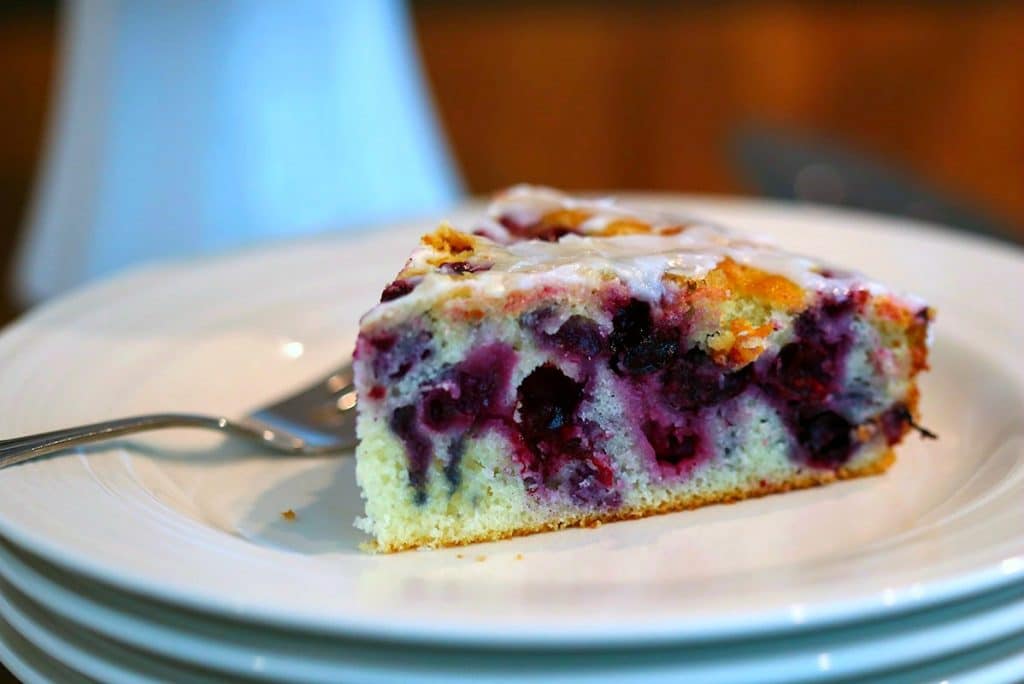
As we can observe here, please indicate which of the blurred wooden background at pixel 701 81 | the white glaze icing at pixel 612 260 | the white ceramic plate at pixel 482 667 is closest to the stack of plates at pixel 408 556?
the white ceramic plate at pixel 482 667

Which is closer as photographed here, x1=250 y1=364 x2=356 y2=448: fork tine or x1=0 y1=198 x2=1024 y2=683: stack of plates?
x1=0 y1=198 x2=1024 y2=683: stack of plates

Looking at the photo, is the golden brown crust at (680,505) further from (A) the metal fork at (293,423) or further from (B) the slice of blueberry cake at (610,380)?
(A) the metal fork at (293,423)

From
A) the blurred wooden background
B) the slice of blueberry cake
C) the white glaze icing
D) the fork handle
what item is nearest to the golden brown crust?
the slice of blueberry cake

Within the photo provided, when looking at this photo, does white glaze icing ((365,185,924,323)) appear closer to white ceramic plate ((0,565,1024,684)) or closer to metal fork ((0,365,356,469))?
metal fork ((0,365,356,469))

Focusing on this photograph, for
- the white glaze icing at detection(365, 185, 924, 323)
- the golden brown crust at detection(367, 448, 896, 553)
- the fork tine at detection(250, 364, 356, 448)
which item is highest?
the white glaze icing at detection(365, 185, 924, 323)

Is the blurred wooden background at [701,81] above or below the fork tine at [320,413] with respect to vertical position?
below

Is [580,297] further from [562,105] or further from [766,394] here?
[562,105]

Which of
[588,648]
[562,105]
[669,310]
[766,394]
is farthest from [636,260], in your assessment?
[562,105]
